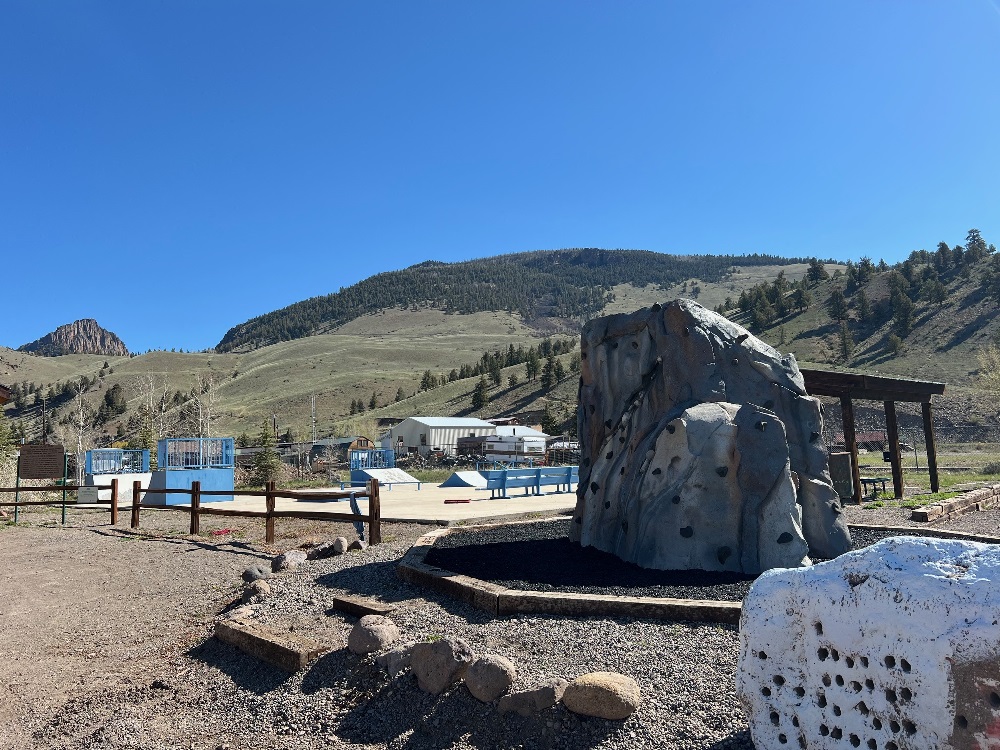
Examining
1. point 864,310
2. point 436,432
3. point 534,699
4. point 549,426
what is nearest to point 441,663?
point 534,699

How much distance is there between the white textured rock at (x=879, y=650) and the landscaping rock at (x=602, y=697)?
0.90 metres

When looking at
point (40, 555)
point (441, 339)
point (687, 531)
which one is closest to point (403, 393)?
point (441, 339)

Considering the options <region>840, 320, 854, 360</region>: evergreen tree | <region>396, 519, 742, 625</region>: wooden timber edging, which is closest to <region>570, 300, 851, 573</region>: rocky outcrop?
<region>396, 519, 742, 625</region>: wooden timber edging

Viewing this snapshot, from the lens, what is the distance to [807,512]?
331 inches

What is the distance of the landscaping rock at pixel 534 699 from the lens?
4.32m

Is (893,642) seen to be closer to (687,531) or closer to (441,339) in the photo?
(687,531)

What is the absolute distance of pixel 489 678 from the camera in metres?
4.60

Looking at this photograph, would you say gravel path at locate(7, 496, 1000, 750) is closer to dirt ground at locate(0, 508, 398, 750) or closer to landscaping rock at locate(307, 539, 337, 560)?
dirt ground at locate(0, 508, 398, 750)

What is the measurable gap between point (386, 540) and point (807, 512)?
6665 millimetres

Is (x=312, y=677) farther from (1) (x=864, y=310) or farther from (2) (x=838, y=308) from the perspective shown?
(2) (x=838, y=308)

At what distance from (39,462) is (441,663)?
18.2 m

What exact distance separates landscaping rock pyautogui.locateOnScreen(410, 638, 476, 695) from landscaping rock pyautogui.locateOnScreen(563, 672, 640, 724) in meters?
0.87

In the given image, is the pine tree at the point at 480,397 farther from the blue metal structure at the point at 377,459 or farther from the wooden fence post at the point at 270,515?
the wooden fence post at the point at 270,515

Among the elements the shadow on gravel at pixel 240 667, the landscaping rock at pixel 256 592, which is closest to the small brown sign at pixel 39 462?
the landscaping rock at pixel 256 592
